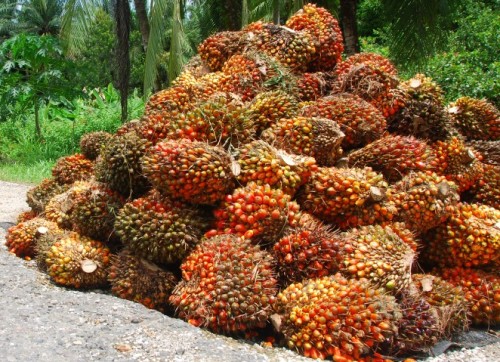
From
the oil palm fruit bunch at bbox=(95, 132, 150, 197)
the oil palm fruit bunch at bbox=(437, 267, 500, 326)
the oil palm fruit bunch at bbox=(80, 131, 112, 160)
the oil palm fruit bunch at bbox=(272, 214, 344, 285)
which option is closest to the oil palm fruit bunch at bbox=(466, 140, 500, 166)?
the oil palm fruit bunch at bbox=(437, 267, 500, 326)

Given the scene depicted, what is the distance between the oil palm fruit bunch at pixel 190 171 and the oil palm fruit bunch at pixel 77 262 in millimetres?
653

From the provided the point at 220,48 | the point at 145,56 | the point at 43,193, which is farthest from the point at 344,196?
the point at 145,56

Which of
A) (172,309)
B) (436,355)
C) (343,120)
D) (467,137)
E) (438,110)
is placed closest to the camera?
(436,355)

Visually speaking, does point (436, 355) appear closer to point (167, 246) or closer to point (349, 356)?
point (349, 356)

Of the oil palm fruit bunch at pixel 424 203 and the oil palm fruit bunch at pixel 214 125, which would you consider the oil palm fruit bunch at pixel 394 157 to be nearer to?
the oil palm fruit bunch at pixel 424 203

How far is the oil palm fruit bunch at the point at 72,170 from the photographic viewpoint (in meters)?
4.24

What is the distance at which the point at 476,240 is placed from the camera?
3.09 meters

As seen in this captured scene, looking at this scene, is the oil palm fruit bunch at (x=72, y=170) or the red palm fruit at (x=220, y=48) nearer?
the red palm fruit at (x=220, y=48)

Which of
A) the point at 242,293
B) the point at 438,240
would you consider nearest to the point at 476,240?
the point at 438,240

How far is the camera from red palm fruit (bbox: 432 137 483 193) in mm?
3449

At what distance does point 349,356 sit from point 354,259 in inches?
20.4

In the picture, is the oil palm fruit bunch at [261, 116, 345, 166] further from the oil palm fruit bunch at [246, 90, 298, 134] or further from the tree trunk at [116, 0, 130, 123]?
the tree trunk at [116, 0, 130, 123]

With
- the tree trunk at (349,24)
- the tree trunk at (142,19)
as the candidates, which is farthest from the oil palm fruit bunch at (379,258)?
the tree trunk at (142,19)

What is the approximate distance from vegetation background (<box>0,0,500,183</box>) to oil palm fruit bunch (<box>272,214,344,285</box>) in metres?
6.75
